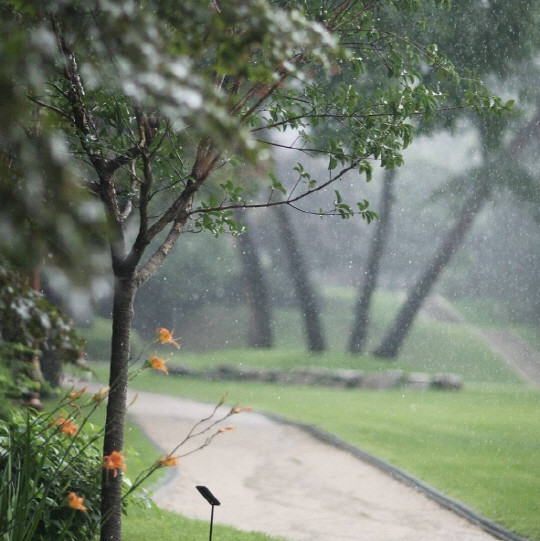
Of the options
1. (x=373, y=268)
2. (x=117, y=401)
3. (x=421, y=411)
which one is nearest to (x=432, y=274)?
(x=373, y=268)

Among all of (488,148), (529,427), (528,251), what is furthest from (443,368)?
(529,427)

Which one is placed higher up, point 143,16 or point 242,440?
point 242,440

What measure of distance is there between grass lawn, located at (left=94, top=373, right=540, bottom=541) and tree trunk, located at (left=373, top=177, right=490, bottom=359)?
1.43 m

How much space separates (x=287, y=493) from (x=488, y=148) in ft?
18.3

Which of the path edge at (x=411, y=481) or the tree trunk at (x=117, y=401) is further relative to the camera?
the path edge at (x=411, y=481)

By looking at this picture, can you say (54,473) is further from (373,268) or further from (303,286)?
(303,286)

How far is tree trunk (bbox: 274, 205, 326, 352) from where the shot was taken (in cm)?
1020

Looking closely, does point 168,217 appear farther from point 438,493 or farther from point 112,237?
point 438,493

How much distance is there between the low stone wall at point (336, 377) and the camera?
8.69 metres

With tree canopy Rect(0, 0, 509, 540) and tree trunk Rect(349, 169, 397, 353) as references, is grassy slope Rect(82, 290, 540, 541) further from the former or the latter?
tree canopy Rect(0, 0, 509, 540)

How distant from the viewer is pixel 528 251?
10.6 m

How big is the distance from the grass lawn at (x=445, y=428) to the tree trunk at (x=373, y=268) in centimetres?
183

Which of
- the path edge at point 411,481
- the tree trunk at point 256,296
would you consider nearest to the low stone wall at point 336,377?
the tree trunk at point 256,296

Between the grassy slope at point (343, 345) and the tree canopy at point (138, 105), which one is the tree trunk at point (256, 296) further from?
the tree canopy at point (138, 105)
